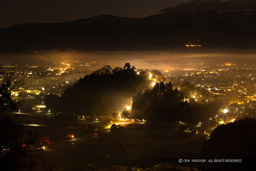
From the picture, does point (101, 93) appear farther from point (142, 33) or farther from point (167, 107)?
point (142, 33)

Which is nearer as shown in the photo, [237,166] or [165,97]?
[237,166]

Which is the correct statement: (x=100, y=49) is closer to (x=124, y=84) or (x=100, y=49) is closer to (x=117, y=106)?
(x=124, y=84)

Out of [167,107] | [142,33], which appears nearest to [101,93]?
[167,107]

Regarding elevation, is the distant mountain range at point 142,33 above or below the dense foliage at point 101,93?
Answer: above

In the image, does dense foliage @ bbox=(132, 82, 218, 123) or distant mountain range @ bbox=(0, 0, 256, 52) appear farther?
distant mountain range @ bbox=(0, 0, 256, 52)

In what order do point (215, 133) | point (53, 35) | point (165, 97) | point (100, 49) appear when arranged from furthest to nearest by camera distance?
point (53, 35), point (100, 49), point (165, 97), point (215, 133)

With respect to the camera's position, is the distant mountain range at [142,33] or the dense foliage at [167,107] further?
the distant mountain range at [142,33]

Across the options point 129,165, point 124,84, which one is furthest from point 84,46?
point 129,165

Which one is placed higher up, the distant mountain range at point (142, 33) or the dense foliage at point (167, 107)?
the distant mountain range at point (142, 33)
